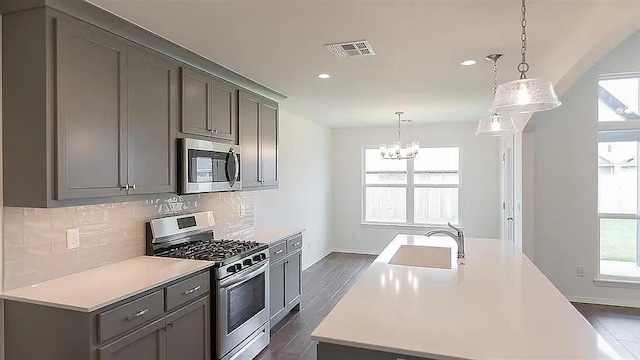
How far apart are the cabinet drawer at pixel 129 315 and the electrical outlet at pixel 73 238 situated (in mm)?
645

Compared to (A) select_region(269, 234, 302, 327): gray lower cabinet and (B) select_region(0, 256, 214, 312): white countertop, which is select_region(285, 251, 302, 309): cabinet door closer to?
(A) select_region(269, 234, 302, 327): gray lower cabinet

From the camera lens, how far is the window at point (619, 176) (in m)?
4.64

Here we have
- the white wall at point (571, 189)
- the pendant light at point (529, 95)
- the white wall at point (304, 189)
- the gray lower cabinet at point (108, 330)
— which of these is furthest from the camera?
the white wall at point (304, 189)

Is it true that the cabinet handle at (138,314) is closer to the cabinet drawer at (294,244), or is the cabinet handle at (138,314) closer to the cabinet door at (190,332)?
the cabinet door at (190,332)

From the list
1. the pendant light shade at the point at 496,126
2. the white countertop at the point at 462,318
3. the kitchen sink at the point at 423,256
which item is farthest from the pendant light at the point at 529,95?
the kitchen sink at the point at 423,256

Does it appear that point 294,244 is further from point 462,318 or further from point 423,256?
point 462,318

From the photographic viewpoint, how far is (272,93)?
14.1 ft

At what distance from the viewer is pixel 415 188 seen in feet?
24.5

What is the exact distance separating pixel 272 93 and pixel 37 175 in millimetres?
2672

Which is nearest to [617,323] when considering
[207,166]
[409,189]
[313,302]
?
[313,302]

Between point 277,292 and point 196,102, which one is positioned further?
point 277,292

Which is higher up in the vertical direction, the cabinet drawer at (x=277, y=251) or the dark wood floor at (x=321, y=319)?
the cabinet drawer at (x=277, y=251)

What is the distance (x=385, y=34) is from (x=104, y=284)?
7.64 ft

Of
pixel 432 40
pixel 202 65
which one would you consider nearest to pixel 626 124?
pixel 432 40
